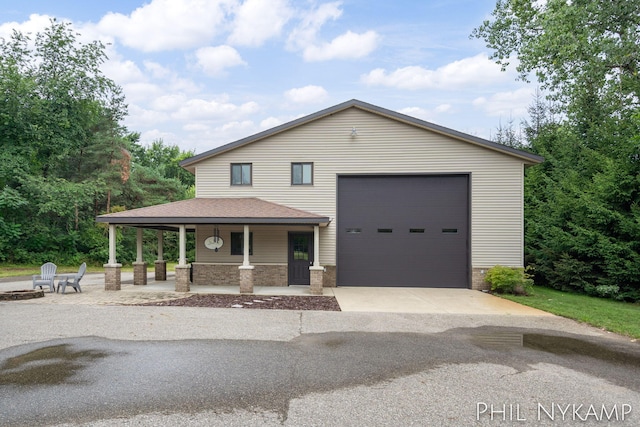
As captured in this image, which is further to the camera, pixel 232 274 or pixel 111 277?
pixel 232 274

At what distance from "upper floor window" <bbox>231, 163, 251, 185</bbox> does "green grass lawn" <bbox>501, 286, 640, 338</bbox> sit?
10318 mm

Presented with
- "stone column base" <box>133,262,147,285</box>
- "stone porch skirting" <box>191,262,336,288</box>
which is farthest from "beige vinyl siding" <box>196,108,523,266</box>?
"stone column base" <box>133,262,147,285</box>

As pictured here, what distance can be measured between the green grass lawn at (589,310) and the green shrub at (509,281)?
42 cm

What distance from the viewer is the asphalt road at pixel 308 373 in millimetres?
3626

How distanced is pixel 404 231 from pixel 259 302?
21.6 feet

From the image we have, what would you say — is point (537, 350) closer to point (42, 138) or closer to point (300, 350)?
point (300, 350)

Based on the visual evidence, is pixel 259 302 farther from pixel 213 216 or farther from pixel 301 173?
pixel 301 173

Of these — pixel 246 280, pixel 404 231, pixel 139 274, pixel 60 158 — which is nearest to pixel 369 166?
pixel 404 231

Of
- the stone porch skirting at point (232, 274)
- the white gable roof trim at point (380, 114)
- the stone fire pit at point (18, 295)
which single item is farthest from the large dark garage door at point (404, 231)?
the stone fire pit at point (18, 295)

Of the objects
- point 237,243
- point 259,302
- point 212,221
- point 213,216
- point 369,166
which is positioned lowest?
point 259,302

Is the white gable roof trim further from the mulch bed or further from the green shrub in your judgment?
the mulch bed

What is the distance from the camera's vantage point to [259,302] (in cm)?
1026

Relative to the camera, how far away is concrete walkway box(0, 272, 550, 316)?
9.73 m

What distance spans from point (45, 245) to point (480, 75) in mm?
30833
